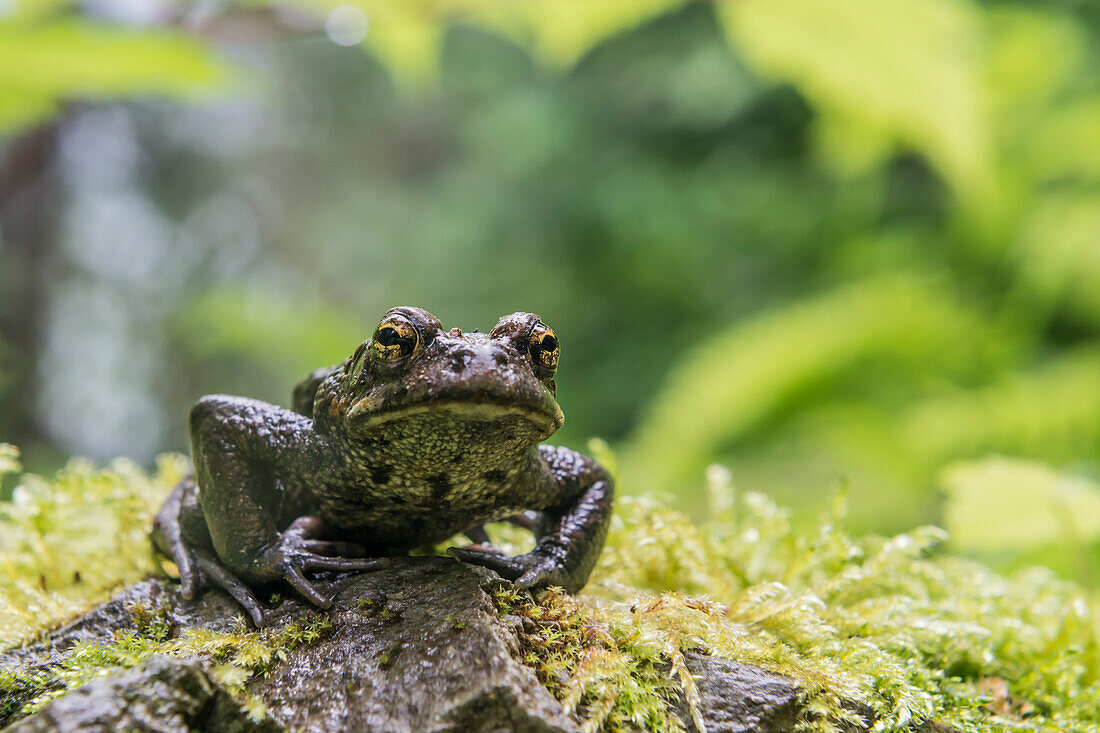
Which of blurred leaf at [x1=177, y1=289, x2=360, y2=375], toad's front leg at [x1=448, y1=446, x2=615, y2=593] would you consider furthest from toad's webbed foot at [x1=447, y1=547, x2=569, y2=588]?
blurred leaf at [x1=177, y1=289, x2=360, y2=375]

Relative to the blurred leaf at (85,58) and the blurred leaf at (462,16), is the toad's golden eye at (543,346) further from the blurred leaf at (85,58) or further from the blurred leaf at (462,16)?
the blurred leaf at (85,58)

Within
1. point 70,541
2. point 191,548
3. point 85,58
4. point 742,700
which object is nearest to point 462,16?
point 85,58

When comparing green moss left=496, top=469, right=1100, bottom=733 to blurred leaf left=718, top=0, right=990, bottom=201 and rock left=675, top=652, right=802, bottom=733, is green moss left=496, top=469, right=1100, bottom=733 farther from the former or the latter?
blurred leaf left=718, top=0, right=990, bottom=201

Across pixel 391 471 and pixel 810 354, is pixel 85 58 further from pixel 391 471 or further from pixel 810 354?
pixel 810 354

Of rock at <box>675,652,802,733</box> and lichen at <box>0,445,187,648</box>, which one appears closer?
rock at <box>675,652,802,733</box>

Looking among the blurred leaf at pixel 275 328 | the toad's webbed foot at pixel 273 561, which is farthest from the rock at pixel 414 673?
the blurred leaf at pixel 275 328

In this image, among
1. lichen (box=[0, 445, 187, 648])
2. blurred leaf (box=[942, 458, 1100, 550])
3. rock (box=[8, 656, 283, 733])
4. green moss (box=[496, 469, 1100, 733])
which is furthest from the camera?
blurred leaf (box=[942, 458, 1100, 550])

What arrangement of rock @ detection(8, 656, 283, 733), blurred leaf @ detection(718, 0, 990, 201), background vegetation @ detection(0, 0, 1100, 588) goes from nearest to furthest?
rock @ detection(8, 656, 283, 733) → blurred leaf @ detection(718, 0, 990, 201) → background vegetation @ detection(0, 0, 1100, 588)

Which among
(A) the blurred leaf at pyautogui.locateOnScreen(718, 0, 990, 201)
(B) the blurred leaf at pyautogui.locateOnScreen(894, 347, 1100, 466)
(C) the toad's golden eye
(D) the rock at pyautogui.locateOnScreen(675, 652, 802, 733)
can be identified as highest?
(B) the blurred leaf at pyautogui.locateOnScreen(894, 347, 1100, 466)
